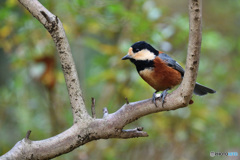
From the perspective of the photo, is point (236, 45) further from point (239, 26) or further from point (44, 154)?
point (44, 154)

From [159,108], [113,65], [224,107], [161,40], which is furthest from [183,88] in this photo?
[224,107]

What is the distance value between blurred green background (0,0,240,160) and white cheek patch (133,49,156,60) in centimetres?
Answer: 41

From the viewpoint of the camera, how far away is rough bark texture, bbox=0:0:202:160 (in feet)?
Answer: 5.80

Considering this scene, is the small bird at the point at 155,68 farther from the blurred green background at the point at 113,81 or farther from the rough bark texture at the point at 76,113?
the rough bark texture at the point at 76,113

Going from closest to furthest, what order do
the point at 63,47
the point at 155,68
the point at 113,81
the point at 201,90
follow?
the point at 63,47, the point at 155,68, the point at 201,90, the point at 113,81

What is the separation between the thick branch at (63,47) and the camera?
5.85ft

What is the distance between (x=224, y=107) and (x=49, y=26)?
3.34m

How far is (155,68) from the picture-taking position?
2.60 meters

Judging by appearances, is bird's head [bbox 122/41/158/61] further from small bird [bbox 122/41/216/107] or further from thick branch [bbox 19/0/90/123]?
thick branch [bbox 19/0/90/123]

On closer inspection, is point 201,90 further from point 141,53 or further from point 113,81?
point 113,81

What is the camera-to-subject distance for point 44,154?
1805 millimetres

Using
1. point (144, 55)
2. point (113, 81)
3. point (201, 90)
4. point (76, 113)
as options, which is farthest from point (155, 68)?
point (113, 81)

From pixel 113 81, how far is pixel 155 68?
1238 millimetres

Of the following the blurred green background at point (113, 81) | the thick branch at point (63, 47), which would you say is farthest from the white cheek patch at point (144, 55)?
the thick branch at point (63, 47)
